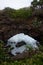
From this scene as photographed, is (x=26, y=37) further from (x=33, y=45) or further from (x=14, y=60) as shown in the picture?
(x=14, y=60)

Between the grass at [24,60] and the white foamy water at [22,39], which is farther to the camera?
the white foamy water at [22,39]

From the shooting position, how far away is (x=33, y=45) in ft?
20.4

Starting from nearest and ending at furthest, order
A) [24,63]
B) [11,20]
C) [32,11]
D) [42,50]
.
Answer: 1. [24,63]
2. [42,50]
3. [11,20]
4. [32,11]

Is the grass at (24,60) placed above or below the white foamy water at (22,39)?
below

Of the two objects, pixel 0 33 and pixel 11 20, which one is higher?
pixel 11 20

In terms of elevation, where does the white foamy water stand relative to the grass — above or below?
above

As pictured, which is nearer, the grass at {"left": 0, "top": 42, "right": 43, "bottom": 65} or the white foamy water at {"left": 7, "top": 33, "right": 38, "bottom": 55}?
the grass at {"left": 0, "top": 42, "right": 43, "bottom": 65}

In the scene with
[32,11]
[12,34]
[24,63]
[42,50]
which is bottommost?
[24,63]

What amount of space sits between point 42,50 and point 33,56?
418 mm

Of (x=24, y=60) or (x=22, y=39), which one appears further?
(x=22, y=39)

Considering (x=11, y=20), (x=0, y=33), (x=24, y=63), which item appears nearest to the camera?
(x=24, y=63)

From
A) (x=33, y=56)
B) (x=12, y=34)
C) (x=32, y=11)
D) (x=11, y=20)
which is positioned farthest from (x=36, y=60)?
(x=32, y=11)

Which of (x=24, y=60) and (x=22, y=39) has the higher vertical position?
(x=22, y=39)

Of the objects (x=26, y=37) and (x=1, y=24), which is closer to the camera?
(x=26, y=37)
